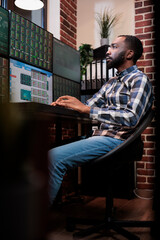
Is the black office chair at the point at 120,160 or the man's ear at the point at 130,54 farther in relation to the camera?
the man's ear at the point at 130,54

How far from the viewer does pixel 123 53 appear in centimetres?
184

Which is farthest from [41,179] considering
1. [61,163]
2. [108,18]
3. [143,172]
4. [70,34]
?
[108,18]

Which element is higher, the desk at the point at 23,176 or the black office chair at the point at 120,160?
the desk at the point at 23,176

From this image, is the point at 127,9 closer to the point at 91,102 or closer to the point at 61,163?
the point at 91,102

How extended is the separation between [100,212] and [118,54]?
1234 mm

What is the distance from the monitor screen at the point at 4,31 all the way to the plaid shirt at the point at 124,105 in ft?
2.38

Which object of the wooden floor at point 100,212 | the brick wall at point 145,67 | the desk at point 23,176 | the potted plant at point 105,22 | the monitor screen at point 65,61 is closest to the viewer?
the desk at point 23,176

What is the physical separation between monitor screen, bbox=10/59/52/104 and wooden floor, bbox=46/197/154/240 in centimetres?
84

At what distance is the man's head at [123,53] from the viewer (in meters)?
1.84

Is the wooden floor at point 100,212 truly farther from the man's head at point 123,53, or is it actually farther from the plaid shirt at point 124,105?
the man's head at point 123,53

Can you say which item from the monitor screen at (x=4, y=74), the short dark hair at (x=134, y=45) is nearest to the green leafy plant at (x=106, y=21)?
the short dark hair at (x=134, y=45)

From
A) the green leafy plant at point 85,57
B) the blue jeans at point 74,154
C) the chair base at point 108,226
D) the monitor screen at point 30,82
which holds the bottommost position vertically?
the chair base at point 108,226

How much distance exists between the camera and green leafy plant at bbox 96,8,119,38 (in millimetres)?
4551

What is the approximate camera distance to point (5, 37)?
1768 mm
